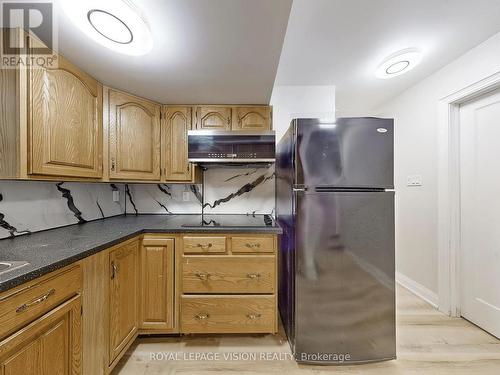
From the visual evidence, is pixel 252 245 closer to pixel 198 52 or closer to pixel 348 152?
pixel 348 152

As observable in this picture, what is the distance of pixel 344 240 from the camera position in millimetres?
1494

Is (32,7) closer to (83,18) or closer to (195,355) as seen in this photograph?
(83,18)

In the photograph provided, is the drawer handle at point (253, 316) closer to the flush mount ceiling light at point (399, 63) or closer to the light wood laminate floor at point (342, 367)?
the light wood laminate floor at point (342, 367)

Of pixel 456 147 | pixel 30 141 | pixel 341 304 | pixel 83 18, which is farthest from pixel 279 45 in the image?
pixel 456 147

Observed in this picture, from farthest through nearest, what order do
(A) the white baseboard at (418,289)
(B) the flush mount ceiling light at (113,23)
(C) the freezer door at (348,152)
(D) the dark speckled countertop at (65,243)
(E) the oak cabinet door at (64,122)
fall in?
1. (A) the white baseboard at (418,289)
2. (C) the freezer door at (348,152)
3. (E) the oak cabinet door at (64,122)
4. (B) the flush mount ceiling light at (113,23)
5. (D) the dark speckled countertop at (65,243)

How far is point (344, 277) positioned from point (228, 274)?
2.69ft

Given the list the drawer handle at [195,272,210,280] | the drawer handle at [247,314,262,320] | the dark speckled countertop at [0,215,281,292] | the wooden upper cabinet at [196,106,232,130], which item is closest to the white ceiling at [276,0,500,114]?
the wooden upper cabinet at [196,106,232,130]

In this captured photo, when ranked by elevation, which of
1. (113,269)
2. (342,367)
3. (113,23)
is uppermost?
(113,23)

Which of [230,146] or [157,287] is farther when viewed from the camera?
[230,146]

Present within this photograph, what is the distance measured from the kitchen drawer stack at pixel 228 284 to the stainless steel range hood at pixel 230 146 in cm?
67

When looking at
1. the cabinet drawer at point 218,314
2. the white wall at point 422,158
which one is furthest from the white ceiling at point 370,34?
the cabinet drawer at point 218,314

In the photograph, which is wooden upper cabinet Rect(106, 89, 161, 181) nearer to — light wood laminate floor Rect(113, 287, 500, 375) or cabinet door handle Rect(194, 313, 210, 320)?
cabinet door handle Rect(194, 313, 210, 320)

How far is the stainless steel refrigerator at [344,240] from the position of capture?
4.86ft

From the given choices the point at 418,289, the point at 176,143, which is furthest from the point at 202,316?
the point at 418,289
